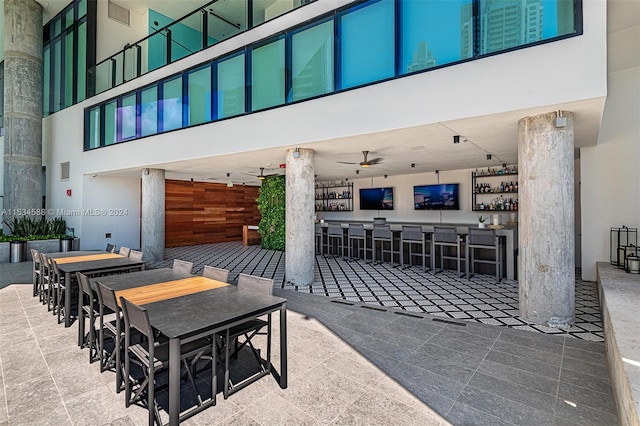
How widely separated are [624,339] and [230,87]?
20.8 feet

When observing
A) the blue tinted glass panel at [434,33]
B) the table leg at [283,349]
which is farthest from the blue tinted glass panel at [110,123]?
the table leg at [283,349]

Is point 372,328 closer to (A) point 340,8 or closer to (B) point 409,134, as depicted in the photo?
(B) point 409,134

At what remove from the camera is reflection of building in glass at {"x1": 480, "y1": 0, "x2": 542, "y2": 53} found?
338 centimetres

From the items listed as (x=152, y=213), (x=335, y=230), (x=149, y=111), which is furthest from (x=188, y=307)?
(x=152, y=213)

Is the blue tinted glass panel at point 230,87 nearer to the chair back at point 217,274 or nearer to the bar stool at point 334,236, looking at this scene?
the chair back at point 217,274

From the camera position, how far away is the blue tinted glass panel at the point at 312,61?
4.85 m

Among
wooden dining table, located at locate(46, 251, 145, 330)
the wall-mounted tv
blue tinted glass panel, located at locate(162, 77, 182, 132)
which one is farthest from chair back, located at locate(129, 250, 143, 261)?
the wall-mounted tv

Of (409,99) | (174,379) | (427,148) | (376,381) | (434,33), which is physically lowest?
(376,381)

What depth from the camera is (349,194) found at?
10391mm

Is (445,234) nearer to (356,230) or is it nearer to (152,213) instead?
(356,230)

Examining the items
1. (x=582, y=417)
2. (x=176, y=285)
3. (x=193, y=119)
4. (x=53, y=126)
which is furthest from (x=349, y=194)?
(x=53, y=126)

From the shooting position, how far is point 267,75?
5.50 m

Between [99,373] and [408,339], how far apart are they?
112 inches

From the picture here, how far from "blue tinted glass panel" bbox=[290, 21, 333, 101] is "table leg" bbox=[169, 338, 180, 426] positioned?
414cm
